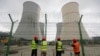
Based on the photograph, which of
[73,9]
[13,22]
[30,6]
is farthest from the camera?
[30,6]

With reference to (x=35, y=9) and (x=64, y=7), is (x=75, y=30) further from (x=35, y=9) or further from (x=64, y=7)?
(x=35, y=9)

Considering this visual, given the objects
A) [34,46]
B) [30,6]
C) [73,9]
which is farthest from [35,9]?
[34,46]

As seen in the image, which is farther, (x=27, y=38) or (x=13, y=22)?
(x=27, y=38)

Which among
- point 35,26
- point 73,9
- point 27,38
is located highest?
point 73,9

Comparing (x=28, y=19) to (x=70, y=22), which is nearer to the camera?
(x=70, y=22)

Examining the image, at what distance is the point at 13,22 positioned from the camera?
23.3ft

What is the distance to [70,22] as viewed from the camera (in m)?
23.9

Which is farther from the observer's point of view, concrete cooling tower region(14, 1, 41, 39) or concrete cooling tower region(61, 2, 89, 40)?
concrete cooling tower region(14, 1, 41, 39)

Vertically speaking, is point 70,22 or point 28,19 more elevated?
point 28,19

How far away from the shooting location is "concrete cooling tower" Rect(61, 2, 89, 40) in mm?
23531

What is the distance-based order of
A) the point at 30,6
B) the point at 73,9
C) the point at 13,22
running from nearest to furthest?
1. the point at 13,22
2. the point at 73,9
3. the point at 30,6

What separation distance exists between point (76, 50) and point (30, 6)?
20.4 meters

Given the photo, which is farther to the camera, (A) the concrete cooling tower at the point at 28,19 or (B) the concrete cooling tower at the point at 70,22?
(A) the concrete cooling tower at the point at 28,19

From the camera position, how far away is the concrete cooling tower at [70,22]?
2353 cm
